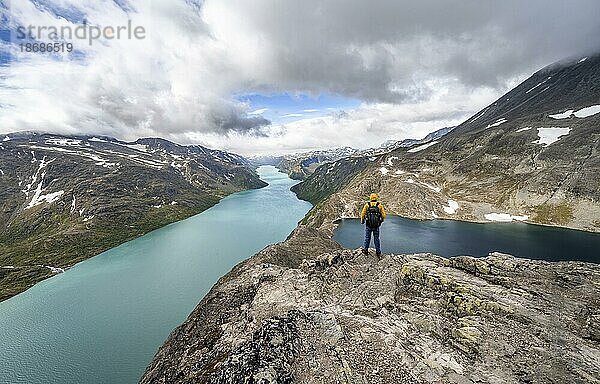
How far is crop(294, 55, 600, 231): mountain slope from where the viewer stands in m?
97.6

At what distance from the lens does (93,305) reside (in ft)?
233

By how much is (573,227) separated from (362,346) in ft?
353

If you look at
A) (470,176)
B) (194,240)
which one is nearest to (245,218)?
(194,240)

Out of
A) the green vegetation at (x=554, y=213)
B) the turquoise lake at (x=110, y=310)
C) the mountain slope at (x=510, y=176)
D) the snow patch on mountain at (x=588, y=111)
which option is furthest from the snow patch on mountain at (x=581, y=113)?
the turquoise lake at (x=110, y=310)

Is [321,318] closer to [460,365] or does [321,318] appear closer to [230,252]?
[460,365]

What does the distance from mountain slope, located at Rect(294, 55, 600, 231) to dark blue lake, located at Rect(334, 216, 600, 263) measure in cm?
897

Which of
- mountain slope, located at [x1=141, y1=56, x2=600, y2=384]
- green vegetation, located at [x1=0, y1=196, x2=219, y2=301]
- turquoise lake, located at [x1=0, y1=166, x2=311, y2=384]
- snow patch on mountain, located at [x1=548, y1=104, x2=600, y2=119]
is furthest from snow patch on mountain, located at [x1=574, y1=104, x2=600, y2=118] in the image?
green vegetation, located at [x1=0, y1=196, x2=219, y2=301]

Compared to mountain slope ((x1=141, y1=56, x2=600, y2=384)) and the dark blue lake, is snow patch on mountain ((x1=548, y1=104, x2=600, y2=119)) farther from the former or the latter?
mountain slope ((x1=141, y1=56, x2=600, y2=384))

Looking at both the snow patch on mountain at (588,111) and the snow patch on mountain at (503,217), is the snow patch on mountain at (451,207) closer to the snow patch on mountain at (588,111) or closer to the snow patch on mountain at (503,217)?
the snow patch on mountain at (503,217)

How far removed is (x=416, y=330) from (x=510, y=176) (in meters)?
131

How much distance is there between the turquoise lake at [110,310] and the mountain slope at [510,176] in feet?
163

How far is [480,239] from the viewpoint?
82062 mm

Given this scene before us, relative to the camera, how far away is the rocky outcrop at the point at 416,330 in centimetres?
1622

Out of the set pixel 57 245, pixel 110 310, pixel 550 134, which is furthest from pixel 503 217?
pixel 57 245
